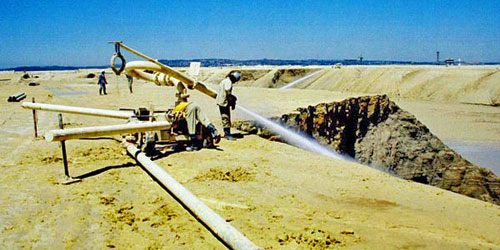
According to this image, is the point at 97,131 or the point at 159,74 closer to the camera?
the point at 97,131

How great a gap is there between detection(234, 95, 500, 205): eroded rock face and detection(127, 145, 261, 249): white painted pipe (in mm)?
5180

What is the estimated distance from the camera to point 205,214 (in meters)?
3.81

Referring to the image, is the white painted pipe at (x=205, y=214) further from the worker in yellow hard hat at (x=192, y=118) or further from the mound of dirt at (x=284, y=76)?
the mound of dirt at (x=284, y=76)

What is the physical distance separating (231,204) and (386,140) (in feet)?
31.2

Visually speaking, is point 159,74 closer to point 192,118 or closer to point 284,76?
point 192,118

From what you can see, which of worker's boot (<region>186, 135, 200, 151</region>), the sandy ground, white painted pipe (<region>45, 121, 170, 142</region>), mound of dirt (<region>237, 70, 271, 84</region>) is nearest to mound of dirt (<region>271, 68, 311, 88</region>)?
mound of dirt (<region>237, 70, 271, 84</region>)

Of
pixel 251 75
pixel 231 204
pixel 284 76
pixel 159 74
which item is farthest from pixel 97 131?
pixel 251 75

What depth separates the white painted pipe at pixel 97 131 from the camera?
4.92 metres

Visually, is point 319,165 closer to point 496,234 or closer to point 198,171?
point 198,171

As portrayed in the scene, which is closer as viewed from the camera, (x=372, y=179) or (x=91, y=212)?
(x=91, y=212)

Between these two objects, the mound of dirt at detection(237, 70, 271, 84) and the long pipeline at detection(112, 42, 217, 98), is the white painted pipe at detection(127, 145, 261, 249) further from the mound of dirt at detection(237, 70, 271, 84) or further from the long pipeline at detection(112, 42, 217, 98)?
the mound of dirt at detection(237, 70, 271, 84)

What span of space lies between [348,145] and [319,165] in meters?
6.49

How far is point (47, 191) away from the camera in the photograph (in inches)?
190

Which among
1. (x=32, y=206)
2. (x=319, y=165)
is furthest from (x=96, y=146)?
(x=319, y=165)
